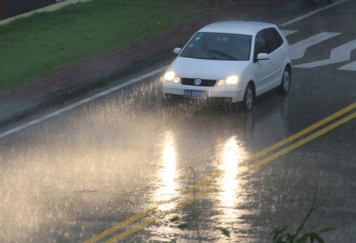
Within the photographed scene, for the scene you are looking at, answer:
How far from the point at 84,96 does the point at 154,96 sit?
5.17 ft

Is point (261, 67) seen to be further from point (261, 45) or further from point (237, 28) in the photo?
point (237, 28)

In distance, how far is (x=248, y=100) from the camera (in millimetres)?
14828

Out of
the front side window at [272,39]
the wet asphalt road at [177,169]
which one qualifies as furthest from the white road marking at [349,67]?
the front side window at [272,39]

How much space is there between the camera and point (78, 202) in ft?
32.1

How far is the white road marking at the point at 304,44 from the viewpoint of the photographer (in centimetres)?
1980

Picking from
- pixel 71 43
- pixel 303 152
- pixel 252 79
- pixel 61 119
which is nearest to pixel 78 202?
pixel 303 152

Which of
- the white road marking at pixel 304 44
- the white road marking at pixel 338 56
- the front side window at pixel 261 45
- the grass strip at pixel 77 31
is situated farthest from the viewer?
the white road marking at pixel 304 44

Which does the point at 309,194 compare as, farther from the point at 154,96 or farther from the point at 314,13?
the point at 314,13

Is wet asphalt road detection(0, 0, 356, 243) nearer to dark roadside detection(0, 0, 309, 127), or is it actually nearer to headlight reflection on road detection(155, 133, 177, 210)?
headlight reflection on road detection(155, 133, 177, 210)

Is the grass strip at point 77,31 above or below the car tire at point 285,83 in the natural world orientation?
above

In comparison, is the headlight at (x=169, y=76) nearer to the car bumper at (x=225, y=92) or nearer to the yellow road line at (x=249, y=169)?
the car bumper at (x=225, y=92)

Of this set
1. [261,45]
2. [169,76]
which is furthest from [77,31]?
[261,45]

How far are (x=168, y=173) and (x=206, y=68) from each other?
4.18 meters

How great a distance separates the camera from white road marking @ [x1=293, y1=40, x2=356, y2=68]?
61.4 ft
